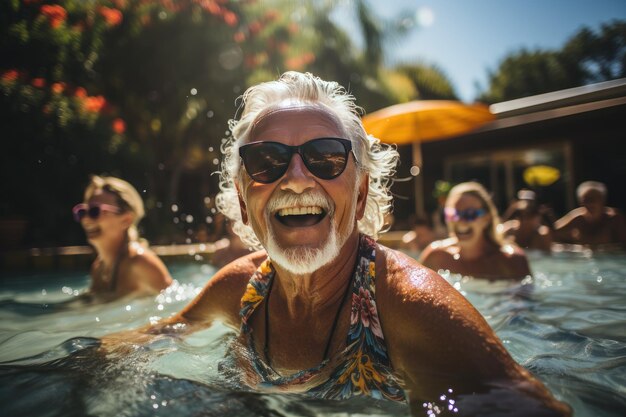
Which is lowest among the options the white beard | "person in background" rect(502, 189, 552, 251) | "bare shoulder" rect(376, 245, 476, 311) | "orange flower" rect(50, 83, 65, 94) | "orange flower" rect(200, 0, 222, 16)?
"person in background" rect(502, 189, 552, 251)

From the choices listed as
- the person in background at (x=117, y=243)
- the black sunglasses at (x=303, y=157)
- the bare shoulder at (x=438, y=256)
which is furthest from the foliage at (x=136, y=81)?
the black sunglasses at (x=303, y=157)

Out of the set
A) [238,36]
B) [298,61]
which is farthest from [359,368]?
[298,61]

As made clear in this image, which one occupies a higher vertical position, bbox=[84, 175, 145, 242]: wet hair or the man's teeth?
bbox=[84, 175, 145, 242]: wet hair

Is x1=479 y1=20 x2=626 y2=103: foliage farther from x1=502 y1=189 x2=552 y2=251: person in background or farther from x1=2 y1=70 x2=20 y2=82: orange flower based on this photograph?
x1=2 y1=70 x2=20 y2=82: orange flower

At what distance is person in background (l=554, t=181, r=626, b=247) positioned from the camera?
24.8ft

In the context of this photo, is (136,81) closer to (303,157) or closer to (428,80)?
(303,157)

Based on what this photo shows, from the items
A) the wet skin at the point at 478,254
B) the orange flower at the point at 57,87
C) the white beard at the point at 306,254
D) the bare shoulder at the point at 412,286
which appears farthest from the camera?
the orange flower at the point at 57,87

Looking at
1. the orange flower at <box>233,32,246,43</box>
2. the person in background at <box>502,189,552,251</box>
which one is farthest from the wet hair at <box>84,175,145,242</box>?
the orange flower at <box>233,32,246,43</box>

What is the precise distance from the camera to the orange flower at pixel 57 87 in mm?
8094

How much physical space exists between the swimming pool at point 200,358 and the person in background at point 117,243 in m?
0.19

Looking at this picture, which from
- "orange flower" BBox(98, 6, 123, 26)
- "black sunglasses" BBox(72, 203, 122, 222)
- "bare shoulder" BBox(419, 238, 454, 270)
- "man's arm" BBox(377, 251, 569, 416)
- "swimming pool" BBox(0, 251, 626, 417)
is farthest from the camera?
"orange flower" BBox(98, 6, 123, 26)

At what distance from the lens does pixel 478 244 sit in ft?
17.3

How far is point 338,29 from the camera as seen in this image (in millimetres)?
14773

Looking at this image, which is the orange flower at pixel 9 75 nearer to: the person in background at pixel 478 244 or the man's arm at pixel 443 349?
the person in background at pixel 478 244
